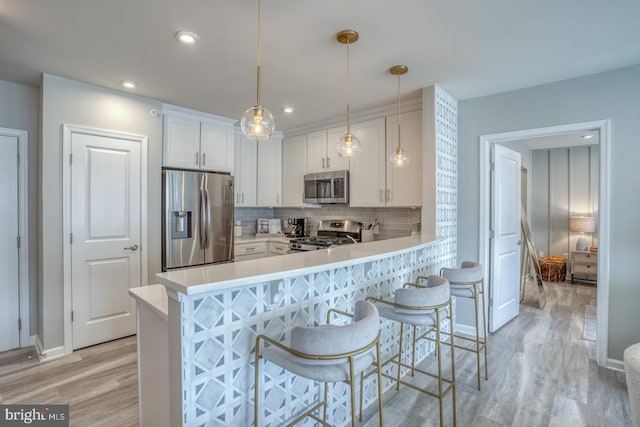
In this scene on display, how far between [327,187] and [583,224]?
4664mm

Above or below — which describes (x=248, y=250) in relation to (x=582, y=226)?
below

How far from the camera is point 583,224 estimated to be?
5469 mm

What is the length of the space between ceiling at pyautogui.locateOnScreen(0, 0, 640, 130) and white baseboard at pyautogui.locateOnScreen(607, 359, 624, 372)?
247 cm

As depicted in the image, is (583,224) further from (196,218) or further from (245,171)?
(196,218)

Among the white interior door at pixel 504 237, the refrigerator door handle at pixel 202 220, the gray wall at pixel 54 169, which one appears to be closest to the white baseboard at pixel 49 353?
the gray wall at pixel 54 169

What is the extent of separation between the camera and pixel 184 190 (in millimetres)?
3600

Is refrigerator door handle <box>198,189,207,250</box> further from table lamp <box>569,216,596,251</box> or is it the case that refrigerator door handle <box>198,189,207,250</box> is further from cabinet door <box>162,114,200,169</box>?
table lamp <box>569,216,596,251</box>

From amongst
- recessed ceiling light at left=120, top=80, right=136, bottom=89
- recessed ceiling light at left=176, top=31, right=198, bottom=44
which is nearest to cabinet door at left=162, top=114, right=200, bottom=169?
recessed ceiling light at left=120, top=80, right=136, bottom=89

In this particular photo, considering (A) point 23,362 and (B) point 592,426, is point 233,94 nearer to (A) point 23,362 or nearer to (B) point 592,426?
(A) point 23,362

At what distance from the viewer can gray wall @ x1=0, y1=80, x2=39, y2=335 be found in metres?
3.04

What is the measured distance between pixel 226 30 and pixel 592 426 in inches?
136

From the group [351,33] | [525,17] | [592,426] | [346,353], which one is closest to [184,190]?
[351,33]

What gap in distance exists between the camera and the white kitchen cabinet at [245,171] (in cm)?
455

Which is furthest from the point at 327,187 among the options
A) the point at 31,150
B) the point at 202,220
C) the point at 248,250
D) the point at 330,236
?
the point at 31,150
